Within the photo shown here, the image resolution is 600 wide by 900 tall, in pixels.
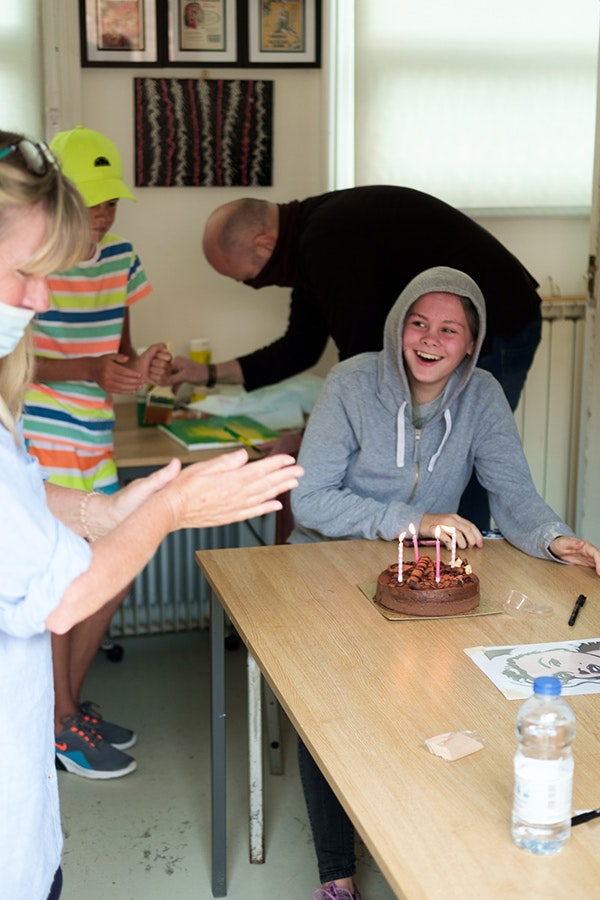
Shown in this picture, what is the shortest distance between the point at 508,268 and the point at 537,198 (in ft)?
3.46

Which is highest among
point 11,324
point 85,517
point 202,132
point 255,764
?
point 202,132

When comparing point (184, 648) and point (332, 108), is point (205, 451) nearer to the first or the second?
point (184, 648)

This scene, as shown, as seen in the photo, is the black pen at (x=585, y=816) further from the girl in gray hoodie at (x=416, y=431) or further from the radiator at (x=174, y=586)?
the radiator at (x=174, y=586)

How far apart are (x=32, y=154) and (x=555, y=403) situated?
2.92 meters

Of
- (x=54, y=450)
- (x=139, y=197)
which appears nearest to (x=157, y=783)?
(x=54, y=450)

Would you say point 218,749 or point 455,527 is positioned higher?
point 455,527

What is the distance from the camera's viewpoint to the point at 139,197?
3725 millimetres

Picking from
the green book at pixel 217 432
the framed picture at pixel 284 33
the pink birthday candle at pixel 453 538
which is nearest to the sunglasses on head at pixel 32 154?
the pink birthday candle at pixel 453 538

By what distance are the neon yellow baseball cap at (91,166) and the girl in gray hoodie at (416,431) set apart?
0.73 meters

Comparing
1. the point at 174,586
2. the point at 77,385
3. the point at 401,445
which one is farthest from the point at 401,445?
the point at 174,586

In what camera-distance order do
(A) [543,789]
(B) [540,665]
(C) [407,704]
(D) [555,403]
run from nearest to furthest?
(A) [543,789]
(C) [407,704]
(B) [540,665]
(D) [555,403]

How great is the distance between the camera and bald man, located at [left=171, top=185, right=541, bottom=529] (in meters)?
2.81

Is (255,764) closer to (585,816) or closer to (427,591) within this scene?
(427,591)

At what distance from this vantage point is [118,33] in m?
3.56
